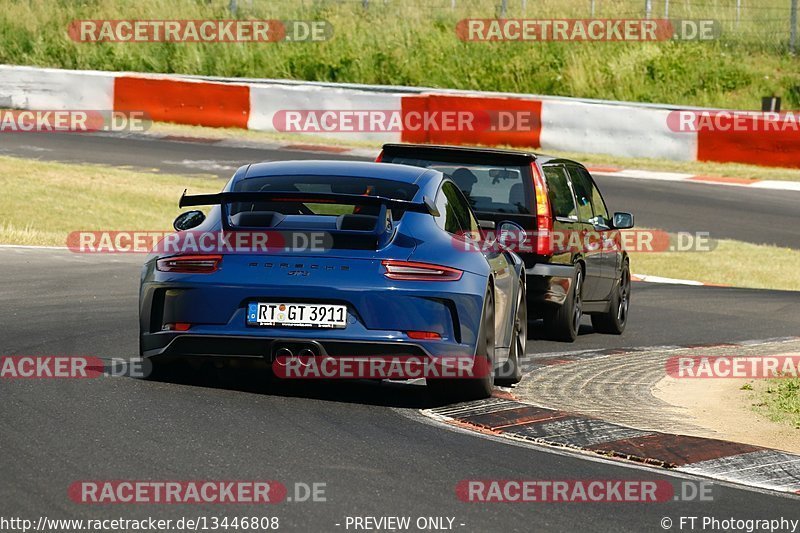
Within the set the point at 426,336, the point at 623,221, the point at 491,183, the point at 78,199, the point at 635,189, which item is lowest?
the point at 426,336

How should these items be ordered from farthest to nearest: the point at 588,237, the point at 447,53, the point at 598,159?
the point at 447,53, the point at 598,159, the point at 588,237

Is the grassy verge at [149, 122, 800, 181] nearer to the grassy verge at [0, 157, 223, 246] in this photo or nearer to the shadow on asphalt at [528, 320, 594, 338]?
the grassy verge at [0, 157, 223, 246]

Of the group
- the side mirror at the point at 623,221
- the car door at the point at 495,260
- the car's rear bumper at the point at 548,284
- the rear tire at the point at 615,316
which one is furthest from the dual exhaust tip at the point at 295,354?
the rear tire at the point at 615,316

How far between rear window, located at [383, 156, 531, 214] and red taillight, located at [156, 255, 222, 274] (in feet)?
14.3

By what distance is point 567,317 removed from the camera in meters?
12.5

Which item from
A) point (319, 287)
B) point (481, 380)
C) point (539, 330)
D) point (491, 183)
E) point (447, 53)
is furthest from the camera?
point (447, 53)

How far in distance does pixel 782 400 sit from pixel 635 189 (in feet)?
56.6

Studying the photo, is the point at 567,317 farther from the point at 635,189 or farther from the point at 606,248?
the point at 635,189

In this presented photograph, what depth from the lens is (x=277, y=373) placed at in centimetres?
862

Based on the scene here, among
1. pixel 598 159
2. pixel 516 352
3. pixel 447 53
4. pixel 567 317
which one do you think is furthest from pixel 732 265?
pixel 447 53

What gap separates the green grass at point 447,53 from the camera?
3672 cm

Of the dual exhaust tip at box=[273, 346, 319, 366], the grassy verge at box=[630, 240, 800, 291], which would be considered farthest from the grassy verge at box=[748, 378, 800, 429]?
the grassy verge at box=[630, 240, 800, 291]

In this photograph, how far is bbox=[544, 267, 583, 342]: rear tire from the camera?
1248 centimetres

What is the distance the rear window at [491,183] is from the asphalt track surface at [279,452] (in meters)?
3.30
